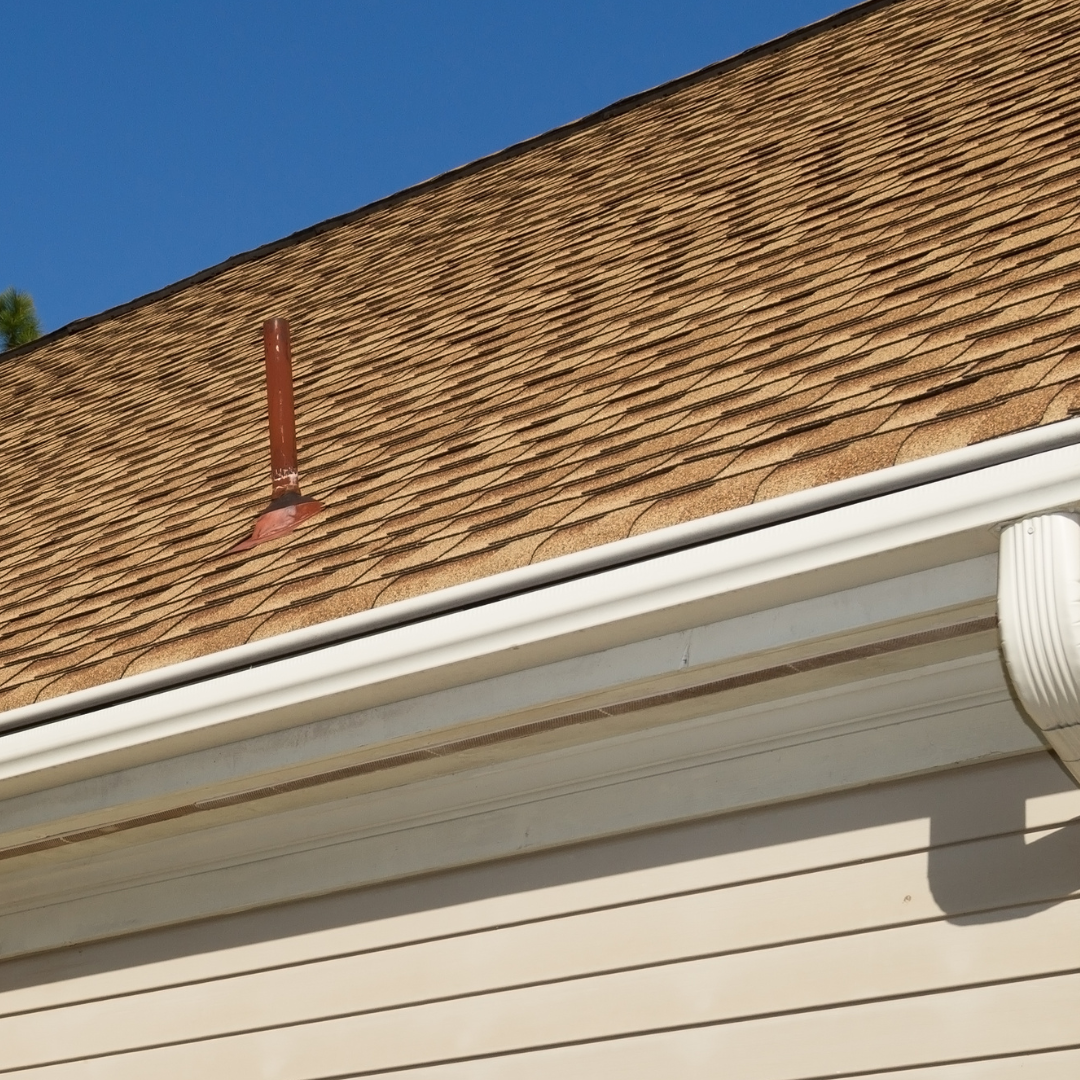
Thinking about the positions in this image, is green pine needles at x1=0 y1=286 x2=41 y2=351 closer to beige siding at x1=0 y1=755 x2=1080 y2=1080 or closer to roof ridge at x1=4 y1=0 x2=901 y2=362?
roof ridge at x1=4 y1=0 x2=901 y2=362

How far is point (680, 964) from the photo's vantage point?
136 inches

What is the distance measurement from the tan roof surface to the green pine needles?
47.6 feet

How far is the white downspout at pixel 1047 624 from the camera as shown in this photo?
2752mm

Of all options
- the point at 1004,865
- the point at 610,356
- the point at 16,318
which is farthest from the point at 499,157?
the point at 16,318

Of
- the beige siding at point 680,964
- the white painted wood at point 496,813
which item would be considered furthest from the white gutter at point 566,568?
the beige siding at point 680,964

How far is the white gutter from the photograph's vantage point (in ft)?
9.91

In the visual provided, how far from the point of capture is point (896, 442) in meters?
3.37

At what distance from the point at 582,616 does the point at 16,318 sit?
21040 millimetres

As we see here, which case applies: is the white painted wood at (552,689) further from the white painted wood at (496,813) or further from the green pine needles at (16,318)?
the green pine needles at (16,318)

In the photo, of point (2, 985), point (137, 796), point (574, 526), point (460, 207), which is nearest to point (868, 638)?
point (574, 526)

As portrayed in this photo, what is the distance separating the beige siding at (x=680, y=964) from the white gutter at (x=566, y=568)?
67cm

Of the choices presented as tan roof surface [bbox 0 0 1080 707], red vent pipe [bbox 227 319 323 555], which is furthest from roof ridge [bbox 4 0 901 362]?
red vent pipe [bbox 227 319 323 555]

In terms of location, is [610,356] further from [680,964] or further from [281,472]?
[680,964]

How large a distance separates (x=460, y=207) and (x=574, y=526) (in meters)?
5.41
